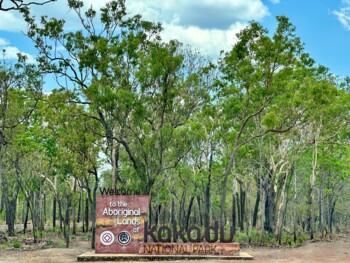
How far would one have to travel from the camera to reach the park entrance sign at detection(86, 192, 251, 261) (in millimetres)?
21422

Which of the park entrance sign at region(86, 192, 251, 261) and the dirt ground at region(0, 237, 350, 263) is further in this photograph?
the park entrance sign at region(86, 192, 251, 261)

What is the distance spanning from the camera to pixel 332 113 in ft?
108

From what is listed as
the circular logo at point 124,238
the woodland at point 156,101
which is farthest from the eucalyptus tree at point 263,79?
the circular logo at point 124,238

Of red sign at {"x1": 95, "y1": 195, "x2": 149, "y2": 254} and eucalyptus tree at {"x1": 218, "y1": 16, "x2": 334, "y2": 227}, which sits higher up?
eucalyptus tree at {"x1": 218, "y1": 16, "x2": 334, "y2": 227}

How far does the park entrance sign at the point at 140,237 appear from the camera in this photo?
21.4 metres

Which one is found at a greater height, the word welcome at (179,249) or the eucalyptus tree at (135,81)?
the eucalyptus tree at (135,81)

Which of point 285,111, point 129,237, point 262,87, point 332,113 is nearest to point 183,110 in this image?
point 262,87

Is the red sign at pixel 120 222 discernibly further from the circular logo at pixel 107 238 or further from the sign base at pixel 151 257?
the sign base at pixel 151 257

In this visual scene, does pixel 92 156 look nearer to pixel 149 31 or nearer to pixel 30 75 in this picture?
pixel 30 75

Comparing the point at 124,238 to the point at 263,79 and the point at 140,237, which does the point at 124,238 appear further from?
the point at 263,79

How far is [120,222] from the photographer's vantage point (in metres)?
22.3

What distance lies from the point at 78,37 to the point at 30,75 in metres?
4.13

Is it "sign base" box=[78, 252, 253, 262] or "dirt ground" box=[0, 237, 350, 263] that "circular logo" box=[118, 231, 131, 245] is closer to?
"sign base" box=[78, 252, 253, 262]

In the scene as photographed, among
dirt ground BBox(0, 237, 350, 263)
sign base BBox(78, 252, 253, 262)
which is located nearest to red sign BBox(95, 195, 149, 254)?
sign base BBox(78, 252, 253, 262)
